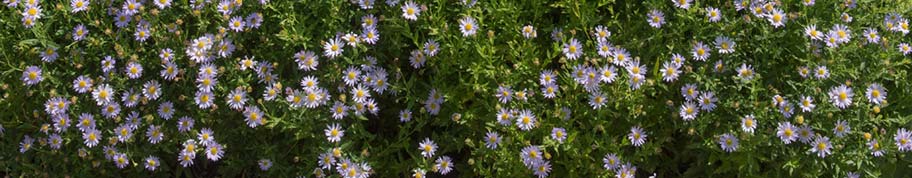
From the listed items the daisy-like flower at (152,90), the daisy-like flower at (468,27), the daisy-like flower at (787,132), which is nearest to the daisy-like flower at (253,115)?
the daisy-like flower at (152,90)

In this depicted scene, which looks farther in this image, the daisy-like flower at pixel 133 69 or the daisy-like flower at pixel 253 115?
the daisy-like flower at pixel 133 69

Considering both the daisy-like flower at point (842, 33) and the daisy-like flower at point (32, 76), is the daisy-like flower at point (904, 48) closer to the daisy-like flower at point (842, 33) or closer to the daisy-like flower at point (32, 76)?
the daisy-like flower at point (842, 33)

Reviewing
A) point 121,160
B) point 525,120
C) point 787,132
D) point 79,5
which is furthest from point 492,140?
point 79,5

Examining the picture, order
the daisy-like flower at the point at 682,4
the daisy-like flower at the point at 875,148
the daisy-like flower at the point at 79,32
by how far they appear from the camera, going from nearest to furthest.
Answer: the daisy-like flower at the point at 875,148, the daisy-like flower at the point at 682,4, the daisy-like flower at the point at 79,32

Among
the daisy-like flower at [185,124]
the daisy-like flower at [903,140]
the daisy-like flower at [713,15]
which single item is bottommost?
the daisy-like flower at [903,140]

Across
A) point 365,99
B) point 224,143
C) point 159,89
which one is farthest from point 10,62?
point 365,99

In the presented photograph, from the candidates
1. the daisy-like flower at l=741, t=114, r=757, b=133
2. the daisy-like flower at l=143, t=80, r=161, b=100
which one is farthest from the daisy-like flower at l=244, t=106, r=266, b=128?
the daisy-like flower at l=741, t=114, r=757, b=133

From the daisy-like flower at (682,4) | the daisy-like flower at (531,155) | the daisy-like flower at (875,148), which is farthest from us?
the daisy-like flower at (682,4)
